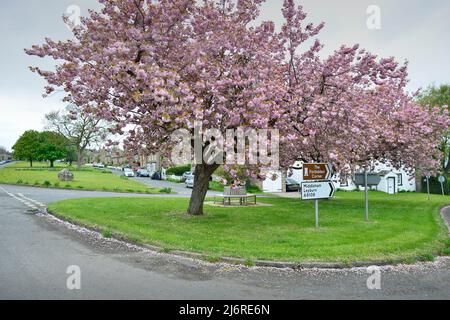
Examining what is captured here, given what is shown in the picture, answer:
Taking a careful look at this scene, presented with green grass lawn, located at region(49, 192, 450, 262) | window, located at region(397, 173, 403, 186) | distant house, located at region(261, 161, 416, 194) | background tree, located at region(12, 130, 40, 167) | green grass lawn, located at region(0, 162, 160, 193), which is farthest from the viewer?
background tree, located at region(12, 130, 40, 167)

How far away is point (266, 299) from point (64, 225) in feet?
Result: 29.8

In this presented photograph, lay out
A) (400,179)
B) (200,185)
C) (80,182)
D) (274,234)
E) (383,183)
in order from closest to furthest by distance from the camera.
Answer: (274,234) < (200,185) < (80,182) < (383,183) < (400,179)

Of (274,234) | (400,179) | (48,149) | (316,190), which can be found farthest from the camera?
(48,149)

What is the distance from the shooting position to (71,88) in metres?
12.6

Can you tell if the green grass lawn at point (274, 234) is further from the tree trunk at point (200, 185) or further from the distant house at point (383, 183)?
the distant house at point (383, 183)

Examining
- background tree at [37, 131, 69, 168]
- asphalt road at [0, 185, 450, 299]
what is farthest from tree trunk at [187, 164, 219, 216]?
background tree at [37, 131, 69, 168]

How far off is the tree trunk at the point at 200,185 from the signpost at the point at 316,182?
157 inches

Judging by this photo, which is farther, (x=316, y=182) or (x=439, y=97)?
(x=439, y=97)

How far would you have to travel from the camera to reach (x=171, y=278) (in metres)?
6.89

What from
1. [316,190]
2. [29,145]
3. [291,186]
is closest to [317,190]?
[316,190]

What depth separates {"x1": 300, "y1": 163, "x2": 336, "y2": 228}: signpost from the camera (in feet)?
38.4

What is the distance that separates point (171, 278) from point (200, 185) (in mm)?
8115

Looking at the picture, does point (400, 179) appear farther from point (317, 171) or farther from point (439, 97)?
Answer: point (317, 171)

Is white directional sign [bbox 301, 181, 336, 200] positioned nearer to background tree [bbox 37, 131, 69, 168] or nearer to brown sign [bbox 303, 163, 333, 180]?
brown sign [bbox 303, 163, 333, 180]
